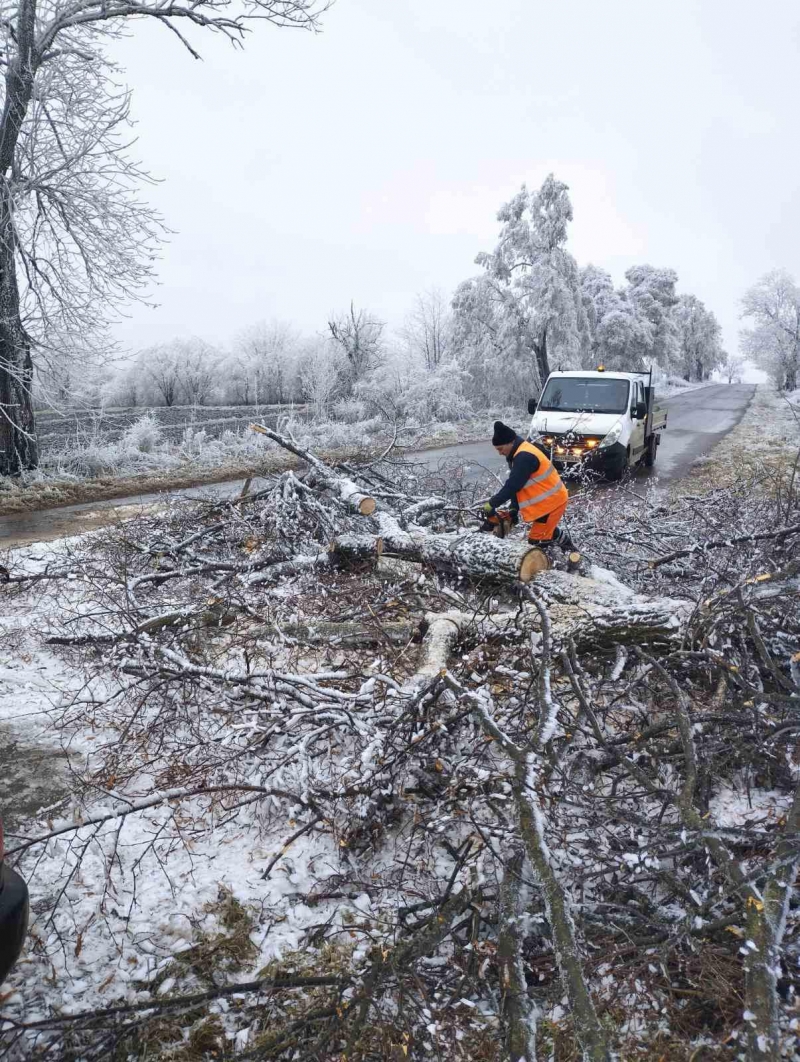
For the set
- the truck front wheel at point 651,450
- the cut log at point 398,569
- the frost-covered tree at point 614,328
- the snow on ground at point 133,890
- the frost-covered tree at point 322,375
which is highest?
the frost-covered tree at point 614,328

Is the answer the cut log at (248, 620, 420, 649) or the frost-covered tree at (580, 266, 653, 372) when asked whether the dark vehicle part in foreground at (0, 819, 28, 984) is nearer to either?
the cut log at (248, 620, 420, 649)

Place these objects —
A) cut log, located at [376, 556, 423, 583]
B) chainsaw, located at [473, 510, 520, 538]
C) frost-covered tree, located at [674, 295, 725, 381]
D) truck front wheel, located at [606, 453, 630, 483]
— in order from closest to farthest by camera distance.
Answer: cut log, located at [376, 556, 423, 583] → chainsaw, located at [473, 510, 520, 538] → truck front wheel, located at [606, 453, 630, 483] → frost-covered tree, located at [674, 295, 725, 381]

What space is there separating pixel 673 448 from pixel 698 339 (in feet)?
202

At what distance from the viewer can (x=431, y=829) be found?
3006 millimetres

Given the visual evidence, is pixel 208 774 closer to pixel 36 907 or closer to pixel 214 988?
pixel 36 907

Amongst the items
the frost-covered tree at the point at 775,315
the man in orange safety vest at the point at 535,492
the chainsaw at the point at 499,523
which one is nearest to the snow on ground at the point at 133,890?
the man in orange safety vest at the point at 535,492

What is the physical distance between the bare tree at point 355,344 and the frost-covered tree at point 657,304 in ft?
57.7

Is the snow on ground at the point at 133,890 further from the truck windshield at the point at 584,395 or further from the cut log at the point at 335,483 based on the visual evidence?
the truck windshield at the point at 584,395

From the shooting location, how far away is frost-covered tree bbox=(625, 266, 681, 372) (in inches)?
1588

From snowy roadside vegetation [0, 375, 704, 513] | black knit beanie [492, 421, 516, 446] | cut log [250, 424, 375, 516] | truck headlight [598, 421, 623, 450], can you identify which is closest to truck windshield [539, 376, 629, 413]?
truck headlight [598, 421, 623, 450]

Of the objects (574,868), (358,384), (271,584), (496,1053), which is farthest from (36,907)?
(358,384)

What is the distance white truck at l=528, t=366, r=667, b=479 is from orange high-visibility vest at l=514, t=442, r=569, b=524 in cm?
534

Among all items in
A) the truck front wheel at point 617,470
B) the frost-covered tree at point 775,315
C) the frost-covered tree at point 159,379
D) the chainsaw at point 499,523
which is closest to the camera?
the chainsaw at point 499,523

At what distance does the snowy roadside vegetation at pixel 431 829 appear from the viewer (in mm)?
2197
